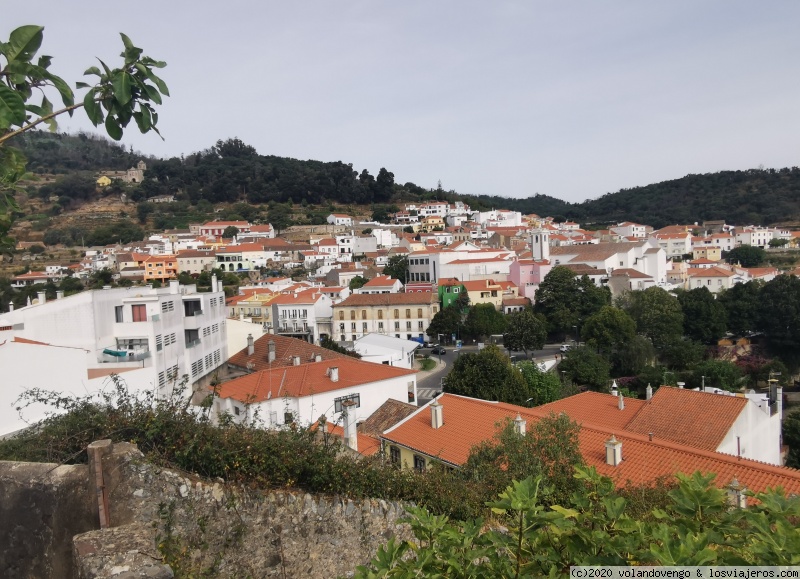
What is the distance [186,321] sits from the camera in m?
20.4

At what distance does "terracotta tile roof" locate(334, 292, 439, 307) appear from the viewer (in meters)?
48.2

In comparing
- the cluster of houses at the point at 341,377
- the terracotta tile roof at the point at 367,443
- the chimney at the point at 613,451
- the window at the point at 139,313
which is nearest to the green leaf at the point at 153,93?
the cluster of houses at the point at 341,377

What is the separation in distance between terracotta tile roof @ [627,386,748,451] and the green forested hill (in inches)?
3976

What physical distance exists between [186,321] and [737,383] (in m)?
30.1

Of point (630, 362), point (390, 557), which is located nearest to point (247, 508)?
Result: point (390, 557)

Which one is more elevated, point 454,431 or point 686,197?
point 686,197

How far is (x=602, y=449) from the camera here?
42.2 feet

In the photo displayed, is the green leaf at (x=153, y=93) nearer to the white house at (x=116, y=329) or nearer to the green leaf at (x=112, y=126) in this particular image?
the green leaf at (x=112, y=126)

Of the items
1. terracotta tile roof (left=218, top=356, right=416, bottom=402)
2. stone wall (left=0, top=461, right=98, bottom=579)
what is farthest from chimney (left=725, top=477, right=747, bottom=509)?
terracotta tile roof (left=218, top=356, right=416, bottom=402)

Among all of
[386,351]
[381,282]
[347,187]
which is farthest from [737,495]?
[347,187]

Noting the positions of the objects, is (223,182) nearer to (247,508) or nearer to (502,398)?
(502,398)

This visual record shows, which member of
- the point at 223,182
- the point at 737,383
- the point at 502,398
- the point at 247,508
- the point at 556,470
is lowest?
the point at 737,383

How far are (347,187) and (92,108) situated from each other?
114 meters

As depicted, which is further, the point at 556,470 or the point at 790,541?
the point at 556,470
